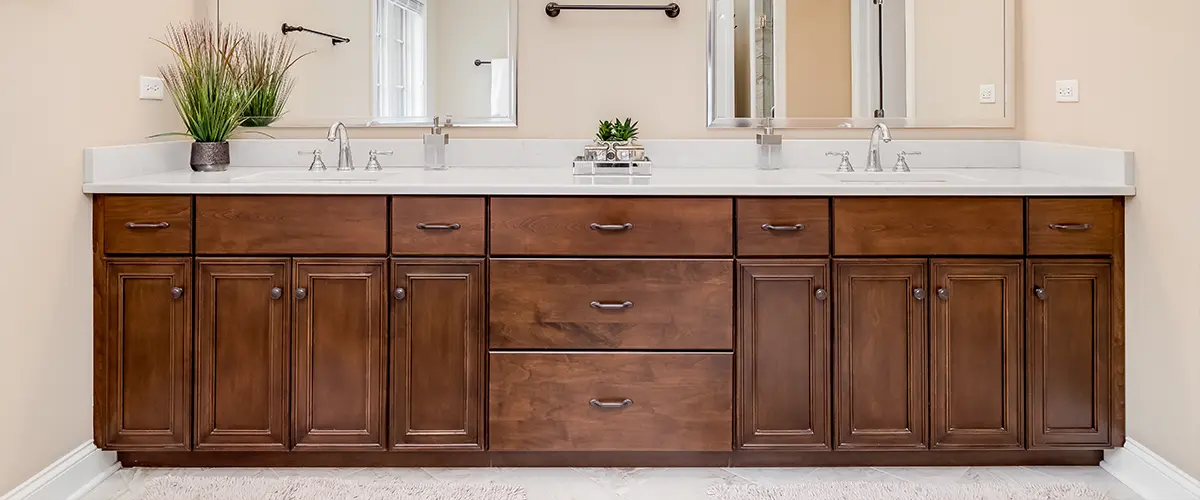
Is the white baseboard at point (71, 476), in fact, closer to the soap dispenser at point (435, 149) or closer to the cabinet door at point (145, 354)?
the cabinet door at point (145, 354)

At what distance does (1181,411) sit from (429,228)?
1.86 m

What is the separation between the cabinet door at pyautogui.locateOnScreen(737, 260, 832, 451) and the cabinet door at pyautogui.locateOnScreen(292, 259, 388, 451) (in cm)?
93

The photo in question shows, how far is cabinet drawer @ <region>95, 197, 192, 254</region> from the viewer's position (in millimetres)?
2295

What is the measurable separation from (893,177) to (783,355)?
0.72 meters

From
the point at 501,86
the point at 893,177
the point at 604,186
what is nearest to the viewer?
the point at 604,186

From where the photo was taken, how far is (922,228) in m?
2.30

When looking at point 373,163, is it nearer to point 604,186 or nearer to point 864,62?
point 604,186

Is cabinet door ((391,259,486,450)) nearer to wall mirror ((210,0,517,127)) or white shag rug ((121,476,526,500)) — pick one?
white shag rug ((121,476,526,500))

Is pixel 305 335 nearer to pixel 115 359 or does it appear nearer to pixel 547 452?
pixel 115 359

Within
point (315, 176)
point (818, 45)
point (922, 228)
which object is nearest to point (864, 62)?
point (818, 45)

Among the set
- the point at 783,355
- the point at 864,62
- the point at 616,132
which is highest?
the point at 864,62

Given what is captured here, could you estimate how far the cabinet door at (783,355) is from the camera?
2.32 m

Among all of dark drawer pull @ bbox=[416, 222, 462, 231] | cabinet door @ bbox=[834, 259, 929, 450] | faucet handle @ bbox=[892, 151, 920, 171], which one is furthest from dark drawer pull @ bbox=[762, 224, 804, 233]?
dark drawer pull @ bbox=[416, 222, 462, 231]

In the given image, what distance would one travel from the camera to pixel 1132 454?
2.29m
